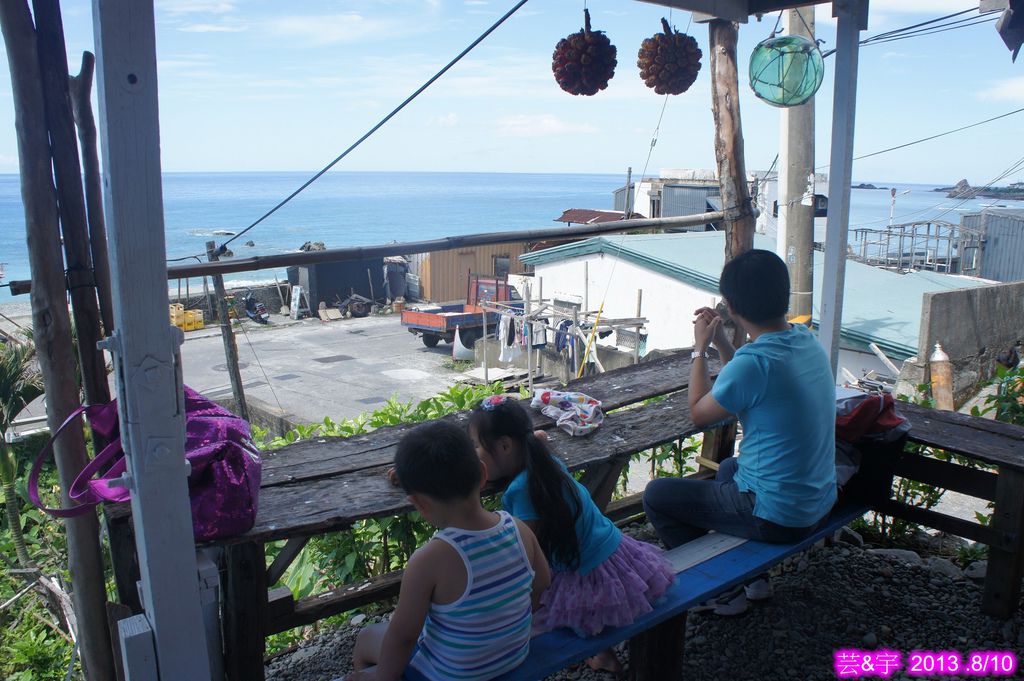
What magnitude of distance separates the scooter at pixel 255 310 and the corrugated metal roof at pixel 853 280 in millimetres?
17276

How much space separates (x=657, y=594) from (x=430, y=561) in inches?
31.0

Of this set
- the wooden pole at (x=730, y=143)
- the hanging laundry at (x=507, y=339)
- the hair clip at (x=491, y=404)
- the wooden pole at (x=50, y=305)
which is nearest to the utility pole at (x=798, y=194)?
the wooden pole at (x=730, y=143)

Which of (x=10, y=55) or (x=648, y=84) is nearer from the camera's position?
(x=10, y=55)

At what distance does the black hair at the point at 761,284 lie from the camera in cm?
233

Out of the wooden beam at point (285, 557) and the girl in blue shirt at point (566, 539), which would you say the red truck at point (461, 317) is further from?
the girl in blue shirt at point (566, 539)

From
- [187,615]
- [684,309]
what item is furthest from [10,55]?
[684,309]

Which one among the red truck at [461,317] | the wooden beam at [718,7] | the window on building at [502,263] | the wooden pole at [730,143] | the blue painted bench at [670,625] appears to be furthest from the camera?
the window on building at [502,263]

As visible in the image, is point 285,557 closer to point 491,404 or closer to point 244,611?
point 244,611

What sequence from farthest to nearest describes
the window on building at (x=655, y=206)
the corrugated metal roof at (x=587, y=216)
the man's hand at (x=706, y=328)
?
the window on building at (x=655, y=206)
the corrugated metal roof at (x=587, y=216)
the man's hand at (x=706, y=328)

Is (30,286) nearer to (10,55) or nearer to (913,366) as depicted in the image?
(10,55)

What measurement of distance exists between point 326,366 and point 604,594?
2365 cm

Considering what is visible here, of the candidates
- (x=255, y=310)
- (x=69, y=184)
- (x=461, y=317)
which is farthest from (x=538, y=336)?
(x=255, y=310)

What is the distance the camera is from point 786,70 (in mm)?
4324

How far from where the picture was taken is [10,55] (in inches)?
97.5
